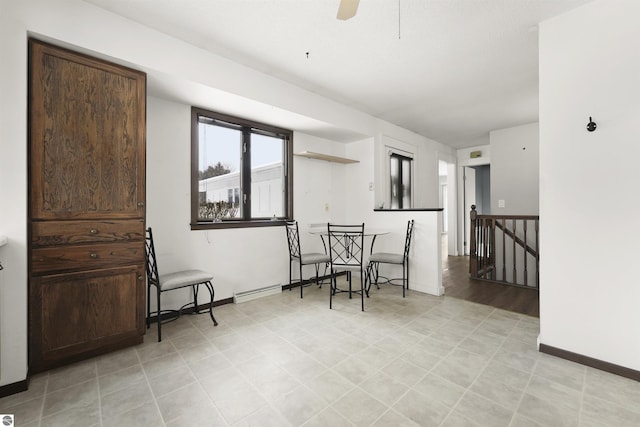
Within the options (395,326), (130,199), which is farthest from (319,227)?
(130,199)

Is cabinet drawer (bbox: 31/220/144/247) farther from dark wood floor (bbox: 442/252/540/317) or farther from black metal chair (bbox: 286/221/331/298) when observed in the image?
dark wood floor (bbox: 442/252/540/317)

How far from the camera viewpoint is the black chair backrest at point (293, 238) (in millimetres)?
3931

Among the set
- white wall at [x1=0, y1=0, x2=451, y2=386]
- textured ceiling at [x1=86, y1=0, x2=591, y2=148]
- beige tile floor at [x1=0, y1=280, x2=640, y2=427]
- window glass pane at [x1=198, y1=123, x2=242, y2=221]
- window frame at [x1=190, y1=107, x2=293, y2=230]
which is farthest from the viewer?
window glass pane at [x1=198, y1=123, x2=242, y2=221]

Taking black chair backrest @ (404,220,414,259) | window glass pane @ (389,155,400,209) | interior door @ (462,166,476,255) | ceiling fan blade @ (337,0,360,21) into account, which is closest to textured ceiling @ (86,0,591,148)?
ceiling fan blade @ (337,0,360,21)

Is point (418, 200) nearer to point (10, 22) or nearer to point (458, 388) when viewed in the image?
point (458, 388)

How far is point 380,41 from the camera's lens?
2461 millimetres

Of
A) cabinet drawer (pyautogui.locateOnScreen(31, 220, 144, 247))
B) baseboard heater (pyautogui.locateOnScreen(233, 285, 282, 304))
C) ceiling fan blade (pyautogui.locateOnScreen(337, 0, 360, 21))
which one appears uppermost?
ceiling fan blade (pyautogui.locateOnScreen(337, 0, 360, 21))

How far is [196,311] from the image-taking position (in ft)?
10.00

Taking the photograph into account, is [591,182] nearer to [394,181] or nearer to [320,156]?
[320,156]

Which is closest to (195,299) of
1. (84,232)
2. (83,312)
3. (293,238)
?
(83,312)

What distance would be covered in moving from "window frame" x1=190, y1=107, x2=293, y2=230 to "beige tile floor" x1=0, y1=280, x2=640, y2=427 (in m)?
1.24

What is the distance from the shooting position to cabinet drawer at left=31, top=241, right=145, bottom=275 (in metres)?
1.89

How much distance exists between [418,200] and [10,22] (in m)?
5.74

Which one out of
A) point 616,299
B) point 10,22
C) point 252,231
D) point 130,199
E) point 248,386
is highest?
point 10,22
